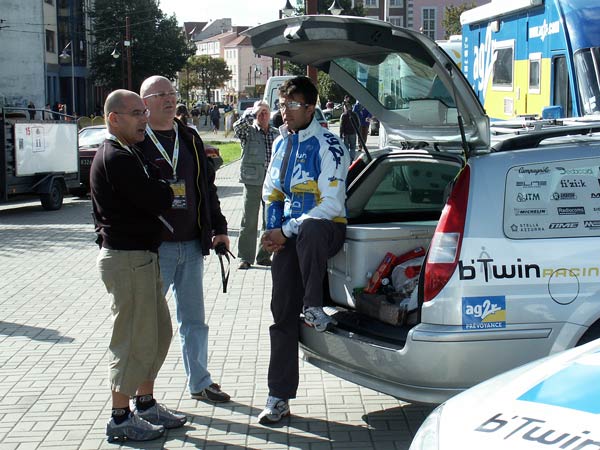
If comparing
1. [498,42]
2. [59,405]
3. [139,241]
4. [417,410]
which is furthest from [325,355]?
[498,42]

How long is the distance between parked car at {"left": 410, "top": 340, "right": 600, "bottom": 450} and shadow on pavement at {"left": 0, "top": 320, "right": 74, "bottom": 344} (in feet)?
16.4

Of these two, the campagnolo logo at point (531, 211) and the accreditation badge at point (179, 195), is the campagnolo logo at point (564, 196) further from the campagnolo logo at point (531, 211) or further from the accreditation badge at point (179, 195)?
the accreditation badge at point (179, 195)

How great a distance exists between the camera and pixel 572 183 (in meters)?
4.88

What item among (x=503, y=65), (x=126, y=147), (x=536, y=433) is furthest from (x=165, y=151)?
(x=503, y=65)

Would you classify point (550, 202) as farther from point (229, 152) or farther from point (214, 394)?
point (229, 152)

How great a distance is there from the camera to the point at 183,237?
18.8 ft

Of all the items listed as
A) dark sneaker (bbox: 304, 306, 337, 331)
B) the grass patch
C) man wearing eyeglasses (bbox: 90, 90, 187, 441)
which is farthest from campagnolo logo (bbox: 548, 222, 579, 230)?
the grass patch

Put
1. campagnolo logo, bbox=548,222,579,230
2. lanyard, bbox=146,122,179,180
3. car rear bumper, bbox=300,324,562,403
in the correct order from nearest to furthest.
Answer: car rear bumper, bbox=300,324,562,403
campagnolo logo, bbox=548,222,579,230
lanyard, bbox=146,122,179,180

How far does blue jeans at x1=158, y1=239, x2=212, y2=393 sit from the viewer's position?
18.8 ft

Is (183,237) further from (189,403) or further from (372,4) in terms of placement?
(372,4)

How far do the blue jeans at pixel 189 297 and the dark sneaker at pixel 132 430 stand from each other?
2.16 feet

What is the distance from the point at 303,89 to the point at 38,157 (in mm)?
13070

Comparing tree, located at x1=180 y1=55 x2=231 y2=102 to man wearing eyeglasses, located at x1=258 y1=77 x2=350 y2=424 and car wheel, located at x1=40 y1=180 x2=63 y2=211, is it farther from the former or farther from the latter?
man wearing eyeglasses, located at x1=258 y1=77 x2=350 y2=424

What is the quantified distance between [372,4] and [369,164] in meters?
85.5
